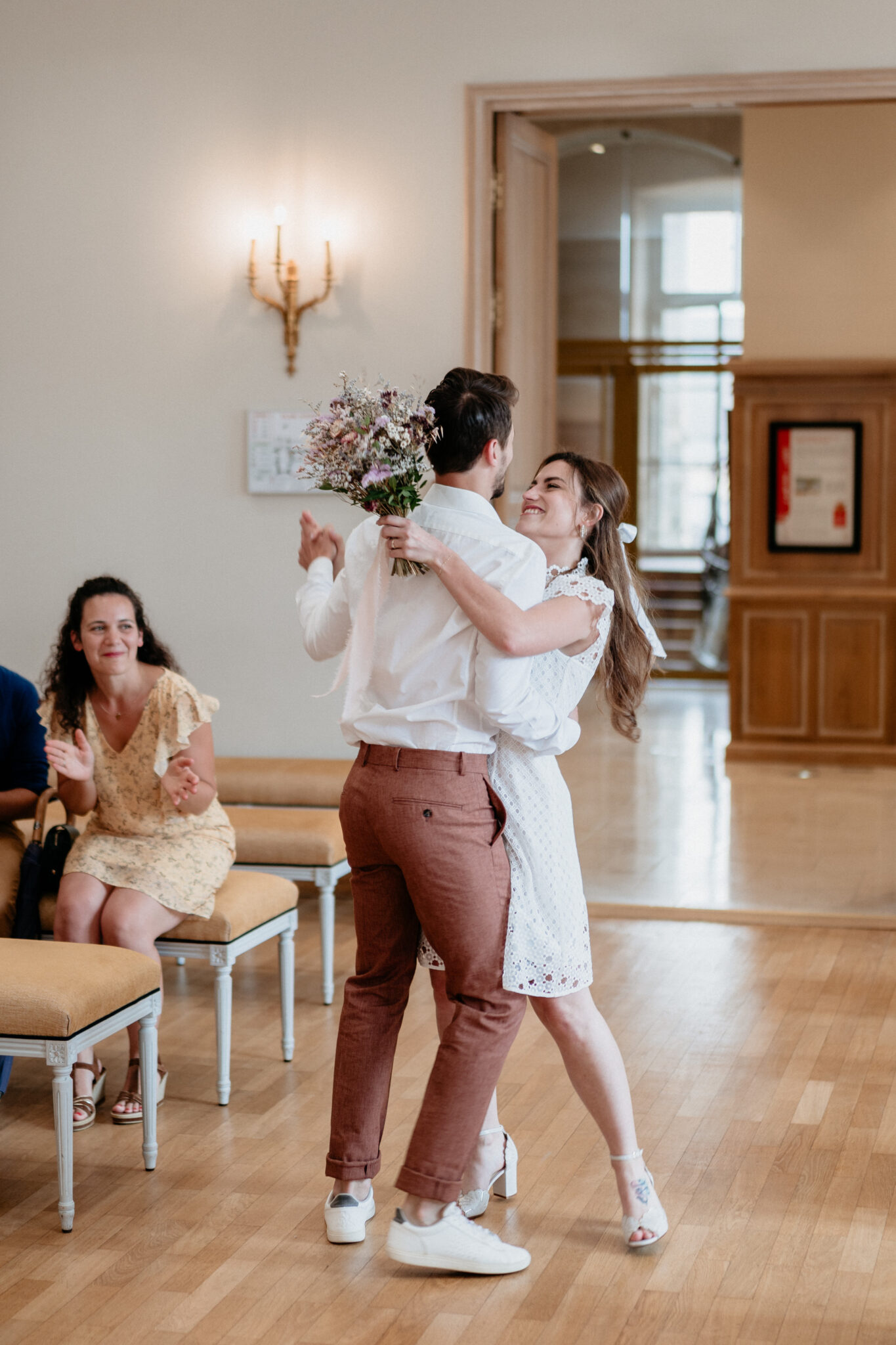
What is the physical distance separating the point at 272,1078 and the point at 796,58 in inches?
144

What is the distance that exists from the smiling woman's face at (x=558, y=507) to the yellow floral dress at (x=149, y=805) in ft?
3.57

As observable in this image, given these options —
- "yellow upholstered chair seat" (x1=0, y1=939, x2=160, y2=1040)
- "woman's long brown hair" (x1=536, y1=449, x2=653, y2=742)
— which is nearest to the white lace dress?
"woman's long brown hair" (x1=536, y1=449, x2=653, y2=742)

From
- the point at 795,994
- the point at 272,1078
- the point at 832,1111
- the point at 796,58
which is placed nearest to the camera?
the point at 832,1111

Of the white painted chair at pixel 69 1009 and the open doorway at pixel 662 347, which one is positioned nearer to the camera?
the white painted chair at pixel 69 1009

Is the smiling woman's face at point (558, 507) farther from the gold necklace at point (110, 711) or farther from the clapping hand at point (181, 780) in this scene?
the gold necklace at point (110, 711)

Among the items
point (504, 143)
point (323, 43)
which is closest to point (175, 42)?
point (323, 43)

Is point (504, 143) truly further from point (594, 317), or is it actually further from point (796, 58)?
point (594, 317)

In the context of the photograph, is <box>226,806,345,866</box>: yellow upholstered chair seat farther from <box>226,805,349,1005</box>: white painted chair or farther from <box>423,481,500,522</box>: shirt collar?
<box>423,481,500,522</box>: shirt collar

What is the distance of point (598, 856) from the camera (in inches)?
243

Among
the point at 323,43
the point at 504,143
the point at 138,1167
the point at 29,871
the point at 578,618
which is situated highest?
the point at 323,43

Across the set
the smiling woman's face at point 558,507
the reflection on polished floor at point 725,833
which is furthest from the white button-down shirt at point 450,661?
the reflection on polished floor at point 725,833

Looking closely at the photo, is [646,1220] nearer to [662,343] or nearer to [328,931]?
[328,931]

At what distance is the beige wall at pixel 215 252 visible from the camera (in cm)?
522

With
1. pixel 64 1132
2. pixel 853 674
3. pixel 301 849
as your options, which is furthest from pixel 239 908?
pixel 853 674
